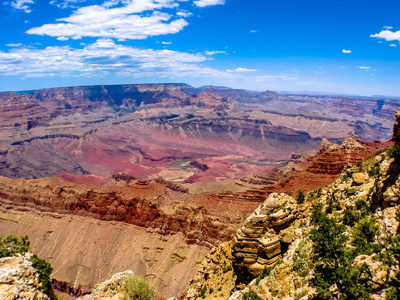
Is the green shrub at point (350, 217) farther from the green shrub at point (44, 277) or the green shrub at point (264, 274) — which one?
the green shrub at point (44, 277)

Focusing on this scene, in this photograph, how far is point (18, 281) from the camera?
17.3 metres

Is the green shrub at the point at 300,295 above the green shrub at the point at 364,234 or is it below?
below

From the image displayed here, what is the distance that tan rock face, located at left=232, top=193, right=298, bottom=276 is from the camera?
18.7 meters

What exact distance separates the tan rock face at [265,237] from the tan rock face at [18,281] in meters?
13.6

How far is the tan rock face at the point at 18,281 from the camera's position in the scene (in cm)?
1639

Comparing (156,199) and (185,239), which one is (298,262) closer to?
(185,239)

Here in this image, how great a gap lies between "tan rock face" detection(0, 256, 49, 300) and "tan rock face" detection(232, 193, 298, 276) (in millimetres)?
13577

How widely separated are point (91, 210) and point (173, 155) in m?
124

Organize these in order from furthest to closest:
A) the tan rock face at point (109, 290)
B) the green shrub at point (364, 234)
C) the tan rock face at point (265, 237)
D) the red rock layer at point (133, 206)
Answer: the red rock layer at point (133, 206), the tan rock face at point (109, 290), the tan rock face at point (265, 237), the green shrub at point (364, 234)

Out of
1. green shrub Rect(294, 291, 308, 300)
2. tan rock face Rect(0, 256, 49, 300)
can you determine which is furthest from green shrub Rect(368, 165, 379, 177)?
tan rock face Rect(0, 256, 49, 300)

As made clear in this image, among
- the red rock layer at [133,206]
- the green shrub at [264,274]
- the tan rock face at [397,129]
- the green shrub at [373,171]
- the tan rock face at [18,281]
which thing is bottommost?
the red rock layer at [133,206]

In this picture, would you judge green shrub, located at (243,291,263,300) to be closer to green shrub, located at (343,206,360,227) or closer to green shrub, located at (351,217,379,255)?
green shrub, located at (351,217,379,255)

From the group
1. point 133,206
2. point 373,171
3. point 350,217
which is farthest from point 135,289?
point 133,206

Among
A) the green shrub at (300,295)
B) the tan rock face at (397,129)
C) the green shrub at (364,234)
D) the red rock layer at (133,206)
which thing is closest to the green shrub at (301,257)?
the green shrub at (300,295)
